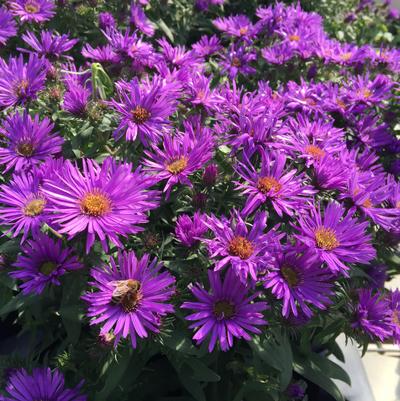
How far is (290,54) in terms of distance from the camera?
1967 mm

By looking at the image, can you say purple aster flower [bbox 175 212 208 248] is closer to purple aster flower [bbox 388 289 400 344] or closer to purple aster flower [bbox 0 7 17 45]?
purple aster flower [bbox 388 289 400 344]

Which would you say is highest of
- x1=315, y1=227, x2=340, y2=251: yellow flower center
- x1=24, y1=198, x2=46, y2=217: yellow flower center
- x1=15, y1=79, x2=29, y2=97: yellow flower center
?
x1=15, y1=79, x2=29, y2=97: yellow flower center

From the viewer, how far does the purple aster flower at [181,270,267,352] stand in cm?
90

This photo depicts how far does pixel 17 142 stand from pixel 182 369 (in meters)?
0.75

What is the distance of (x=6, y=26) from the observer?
175 centimetres

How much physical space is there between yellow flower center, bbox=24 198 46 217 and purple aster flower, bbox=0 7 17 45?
1000 mm

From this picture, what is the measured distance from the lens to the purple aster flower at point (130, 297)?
0.87 metres

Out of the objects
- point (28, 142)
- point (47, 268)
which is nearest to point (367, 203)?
point (47, 268)

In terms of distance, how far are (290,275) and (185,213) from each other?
36 centimetres

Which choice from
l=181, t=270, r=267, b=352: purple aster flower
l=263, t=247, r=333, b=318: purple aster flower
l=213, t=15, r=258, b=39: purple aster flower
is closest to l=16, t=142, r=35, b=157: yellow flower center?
l=181, t=270, r=267, b=352: purple aster flower

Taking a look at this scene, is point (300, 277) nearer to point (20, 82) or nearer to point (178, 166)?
point (178, 166)

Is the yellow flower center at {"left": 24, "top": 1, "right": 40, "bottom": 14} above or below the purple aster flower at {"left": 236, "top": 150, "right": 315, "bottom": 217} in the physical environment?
above

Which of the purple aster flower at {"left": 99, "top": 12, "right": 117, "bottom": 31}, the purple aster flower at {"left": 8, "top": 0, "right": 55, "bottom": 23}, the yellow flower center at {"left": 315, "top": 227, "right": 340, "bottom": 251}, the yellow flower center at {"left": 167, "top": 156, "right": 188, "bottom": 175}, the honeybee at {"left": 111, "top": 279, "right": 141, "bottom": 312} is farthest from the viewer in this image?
the purple aster flower at {"left": 99, "top": 12, "right": 117, "bottom": 31}

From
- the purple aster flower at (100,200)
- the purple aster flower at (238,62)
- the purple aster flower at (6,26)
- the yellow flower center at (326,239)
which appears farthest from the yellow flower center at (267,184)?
the purple aster flower at (6,26)
